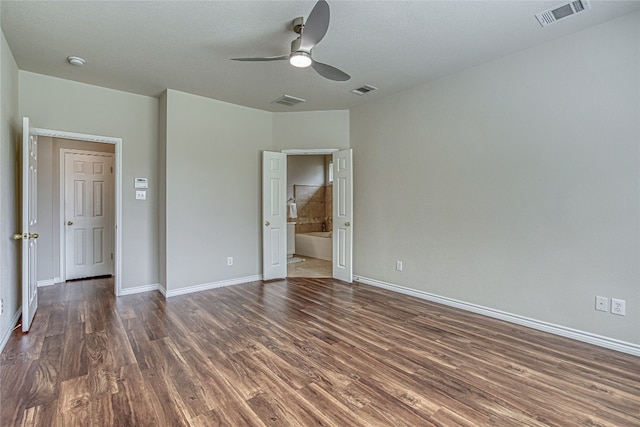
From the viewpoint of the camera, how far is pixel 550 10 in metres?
2.51

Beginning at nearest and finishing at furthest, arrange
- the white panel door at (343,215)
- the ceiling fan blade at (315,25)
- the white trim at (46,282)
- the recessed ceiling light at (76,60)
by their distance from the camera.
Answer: the ceiling fan blade at (315,25) → the recessed ceiling light at (76,60) → the white trim at (46,282) → the white panel door at (343,215)

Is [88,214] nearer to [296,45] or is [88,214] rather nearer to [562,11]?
[296,45]

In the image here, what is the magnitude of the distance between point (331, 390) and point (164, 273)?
315cm

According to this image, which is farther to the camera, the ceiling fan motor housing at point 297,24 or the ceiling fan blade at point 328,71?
the ceiling fan blade at point 328,71

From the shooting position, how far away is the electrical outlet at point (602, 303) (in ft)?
8.96

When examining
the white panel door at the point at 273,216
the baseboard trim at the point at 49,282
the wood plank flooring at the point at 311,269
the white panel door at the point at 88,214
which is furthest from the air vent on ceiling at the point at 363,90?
the baseboard trim at the point at 49,282

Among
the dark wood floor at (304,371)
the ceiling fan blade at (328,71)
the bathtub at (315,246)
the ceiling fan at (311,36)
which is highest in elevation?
the ceiling fan at (311,36)

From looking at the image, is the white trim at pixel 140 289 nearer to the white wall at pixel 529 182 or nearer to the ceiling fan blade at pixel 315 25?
the white wall at pixel 529 182

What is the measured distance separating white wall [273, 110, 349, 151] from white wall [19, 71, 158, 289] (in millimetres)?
1845

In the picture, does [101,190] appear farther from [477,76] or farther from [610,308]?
[610,308]

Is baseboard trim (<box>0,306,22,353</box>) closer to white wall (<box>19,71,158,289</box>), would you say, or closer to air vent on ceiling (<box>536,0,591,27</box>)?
white wall (<box>19,71,158,289</box>)

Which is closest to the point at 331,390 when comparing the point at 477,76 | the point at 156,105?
the point at 477,76

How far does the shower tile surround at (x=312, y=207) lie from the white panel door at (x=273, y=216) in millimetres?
3131

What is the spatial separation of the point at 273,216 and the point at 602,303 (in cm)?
409
